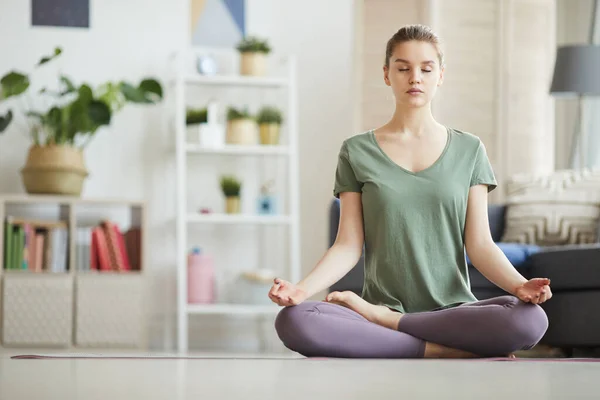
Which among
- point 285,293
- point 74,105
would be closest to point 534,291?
point 285,293

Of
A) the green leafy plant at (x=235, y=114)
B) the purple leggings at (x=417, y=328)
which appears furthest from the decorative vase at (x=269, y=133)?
the purple leggings at (x=417, y=328)

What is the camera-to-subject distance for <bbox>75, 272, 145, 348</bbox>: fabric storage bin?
16.0 ft

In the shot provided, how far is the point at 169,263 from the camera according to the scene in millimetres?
5461

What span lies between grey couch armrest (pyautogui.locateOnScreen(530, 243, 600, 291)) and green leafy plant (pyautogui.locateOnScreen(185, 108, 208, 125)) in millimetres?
2124

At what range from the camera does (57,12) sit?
5445 mm

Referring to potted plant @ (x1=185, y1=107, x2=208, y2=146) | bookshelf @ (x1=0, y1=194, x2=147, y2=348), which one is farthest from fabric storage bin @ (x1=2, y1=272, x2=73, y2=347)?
potted plant @ (x1=185, y1=107, x2=208, y2=146)

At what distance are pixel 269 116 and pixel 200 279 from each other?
948 millimetres

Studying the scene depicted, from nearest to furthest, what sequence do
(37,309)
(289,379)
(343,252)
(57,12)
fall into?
(289,379) → (343,252) → (37,309) → (57,12)

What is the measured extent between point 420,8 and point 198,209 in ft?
5.50

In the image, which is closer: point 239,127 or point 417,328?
point 417,328

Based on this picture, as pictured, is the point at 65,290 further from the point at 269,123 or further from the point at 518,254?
the point at 518,254

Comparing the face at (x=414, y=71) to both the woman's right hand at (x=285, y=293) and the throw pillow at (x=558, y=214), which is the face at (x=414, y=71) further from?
the throw pillow at (x=558, y=214)

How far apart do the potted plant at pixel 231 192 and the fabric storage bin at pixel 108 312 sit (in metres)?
0.69

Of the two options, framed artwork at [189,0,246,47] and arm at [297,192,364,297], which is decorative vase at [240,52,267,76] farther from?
arm at [297,192,364,297]
